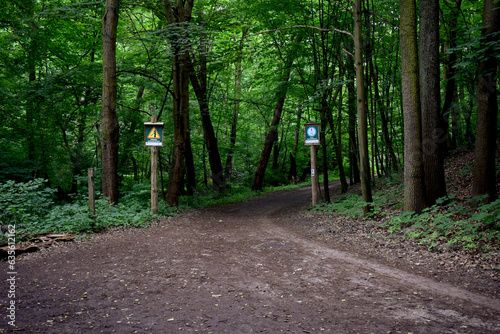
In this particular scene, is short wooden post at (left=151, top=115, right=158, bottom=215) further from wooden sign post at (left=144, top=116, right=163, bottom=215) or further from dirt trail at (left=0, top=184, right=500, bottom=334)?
dirt trail at (left=0, top=184, right=500, bottom=334)

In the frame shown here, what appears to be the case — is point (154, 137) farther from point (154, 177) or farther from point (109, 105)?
point (109, 105)

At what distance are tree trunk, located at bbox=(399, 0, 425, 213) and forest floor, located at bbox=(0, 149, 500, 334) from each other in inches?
53.0

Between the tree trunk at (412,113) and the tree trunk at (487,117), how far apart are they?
114cm

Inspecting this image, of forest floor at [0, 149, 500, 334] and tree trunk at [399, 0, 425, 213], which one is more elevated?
tree trunk at [399, 0, 425, 213]

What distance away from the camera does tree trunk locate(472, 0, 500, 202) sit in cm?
655

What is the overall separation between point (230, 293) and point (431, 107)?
6.70 m

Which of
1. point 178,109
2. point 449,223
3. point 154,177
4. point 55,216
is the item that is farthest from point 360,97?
point 55,216

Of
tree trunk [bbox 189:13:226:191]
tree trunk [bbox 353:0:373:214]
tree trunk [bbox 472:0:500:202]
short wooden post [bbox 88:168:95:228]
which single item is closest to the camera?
tree trunk [bbox 472:0:500:202]

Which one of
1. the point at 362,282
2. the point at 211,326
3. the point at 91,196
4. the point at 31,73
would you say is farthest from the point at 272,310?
the point at 31,73

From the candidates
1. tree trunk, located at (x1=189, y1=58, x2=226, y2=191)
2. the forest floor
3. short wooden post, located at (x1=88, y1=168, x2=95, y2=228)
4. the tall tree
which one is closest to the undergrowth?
the forest floor

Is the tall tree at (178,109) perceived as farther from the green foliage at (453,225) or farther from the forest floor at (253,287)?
the green foliage at (453,225)

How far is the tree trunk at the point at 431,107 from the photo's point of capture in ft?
25.2

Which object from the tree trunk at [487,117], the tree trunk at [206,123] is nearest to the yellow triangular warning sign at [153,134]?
the tree trunk at [206,123]

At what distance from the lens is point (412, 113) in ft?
24.7
